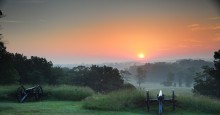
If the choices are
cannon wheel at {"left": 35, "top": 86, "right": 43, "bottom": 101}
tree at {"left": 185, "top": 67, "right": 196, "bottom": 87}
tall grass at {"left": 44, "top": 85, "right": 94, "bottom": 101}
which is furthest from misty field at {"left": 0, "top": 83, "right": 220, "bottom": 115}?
tree at {"left": 185, "top": 67, "right": 196, "bottom": 87}

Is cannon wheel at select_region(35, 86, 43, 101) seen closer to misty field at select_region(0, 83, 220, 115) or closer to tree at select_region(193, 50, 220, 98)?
misty field at select_region(0, 83, 220, 115)

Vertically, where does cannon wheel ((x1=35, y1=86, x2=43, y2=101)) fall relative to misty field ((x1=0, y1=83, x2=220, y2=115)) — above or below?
above

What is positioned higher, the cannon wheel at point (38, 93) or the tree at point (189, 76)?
the tree at point (189, 76)

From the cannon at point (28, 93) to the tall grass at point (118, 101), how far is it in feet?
21.7

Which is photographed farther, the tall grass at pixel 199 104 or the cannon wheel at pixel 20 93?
the cannon wheel at pixel 20 93

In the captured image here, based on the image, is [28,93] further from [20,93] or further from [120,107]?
[120,107]

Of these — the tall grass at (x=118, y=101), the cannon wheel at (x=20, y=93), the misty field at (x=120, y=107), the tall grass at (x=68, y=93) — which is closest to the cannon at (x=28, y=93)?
the cannon wheel at (x=20, y=93)

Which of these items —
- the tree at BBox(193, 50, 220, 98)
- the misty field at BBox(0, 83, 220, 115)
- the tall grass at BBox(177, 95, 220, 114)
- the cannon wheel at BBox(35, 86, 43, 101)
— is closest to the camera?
the misty field at BBox(0, 83, 220, 115)

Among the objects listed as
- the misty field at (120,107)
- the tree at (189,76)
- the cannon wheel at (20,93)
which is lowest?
the misty field at (120,107)

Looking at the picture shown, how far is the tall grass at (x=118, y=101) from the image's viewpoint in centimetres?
2708

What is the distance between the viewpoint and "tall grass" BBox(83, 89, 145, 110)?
1066 inches

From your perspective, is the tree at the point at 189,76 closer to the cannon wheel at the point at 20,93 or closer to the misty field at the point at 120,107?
the misty field at the point at 120,107

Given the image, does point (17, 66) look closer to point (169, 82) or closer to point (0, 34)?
point (0, 34)

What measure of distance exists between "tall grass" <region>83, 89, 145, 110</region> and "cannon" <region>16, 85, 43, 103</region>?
6.61m
